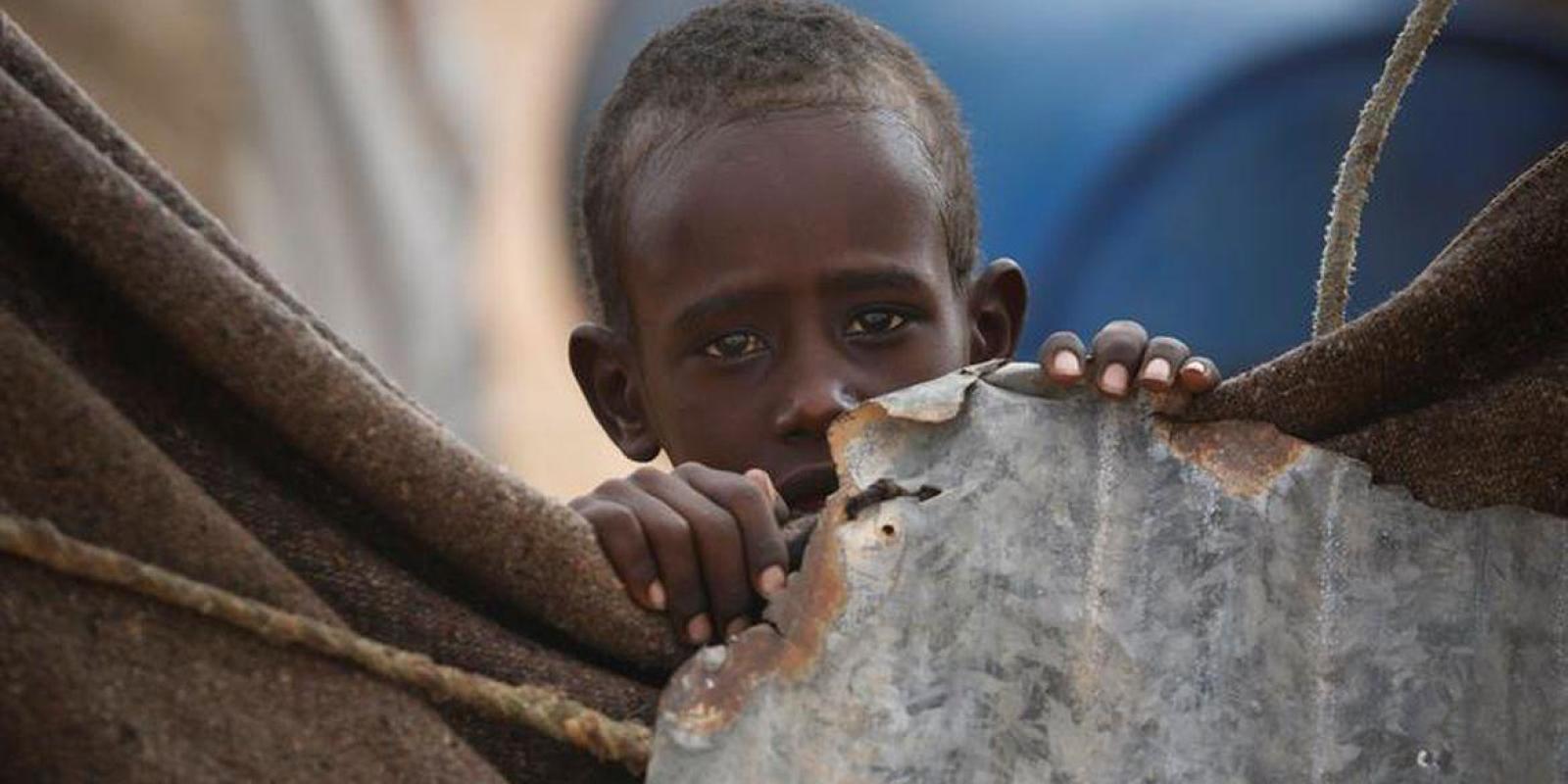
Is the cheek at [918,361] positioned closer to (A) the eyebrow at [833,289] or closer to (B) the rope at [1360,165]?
(A) the eyebrow at [833,289]

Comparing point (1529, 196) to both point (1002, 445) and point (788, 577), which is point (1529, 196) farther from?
point (788, 577)

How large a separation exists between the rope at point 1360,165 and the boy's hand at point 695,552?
412mm

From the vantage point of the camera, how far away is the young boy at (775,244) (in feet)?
7.76

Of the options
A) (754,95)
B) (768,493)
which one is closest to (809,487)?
(754,95)

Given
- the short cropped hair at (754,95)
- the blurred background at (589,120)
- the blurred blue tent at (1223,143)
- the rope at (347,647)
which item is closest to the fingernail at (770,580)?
the rope at (347,647)

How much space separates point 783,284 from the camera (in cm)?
239

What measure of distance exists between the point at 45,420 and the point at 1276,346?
388cm

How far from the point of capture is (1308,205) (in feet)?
16.5

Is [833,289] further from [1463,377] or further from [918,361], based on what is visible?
[1463,377]

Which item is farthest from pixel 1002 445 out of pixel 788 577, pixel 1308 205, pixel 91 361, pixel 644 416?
pixel 1308 205

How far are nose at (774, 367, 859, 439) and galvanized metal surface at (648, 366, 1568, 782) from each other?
0.71m

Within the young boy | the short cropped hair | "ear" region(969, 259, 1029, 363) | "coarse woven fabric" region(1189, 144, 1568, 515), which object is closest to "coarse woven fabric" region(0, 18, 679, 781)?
"coarse woven fabric" region(1189, 144, 1568, 515)

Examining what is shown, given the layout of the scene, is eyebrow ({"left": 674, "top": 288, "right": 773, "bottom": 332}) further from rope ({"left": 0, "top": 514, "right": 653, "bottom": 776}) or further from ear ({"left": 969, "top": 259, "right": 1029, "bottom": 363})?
rope ({"left": 0, "top": 514, "right": 653, "bottom": 776})

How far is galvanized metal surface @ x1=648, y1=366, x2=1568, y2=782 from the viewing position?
1490mm
